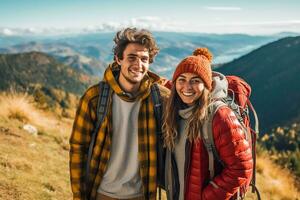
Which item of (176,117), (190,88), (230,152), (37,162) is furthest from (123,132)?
(37,162)

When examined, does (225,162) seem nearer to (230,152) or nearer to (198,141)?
(230,152)

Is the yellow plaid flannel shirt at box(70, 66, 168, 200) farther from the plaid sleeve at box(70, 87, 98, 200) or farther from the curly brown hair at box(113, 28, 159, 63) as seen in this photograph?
the curly brown hair at box(113, 28, 159, 63)

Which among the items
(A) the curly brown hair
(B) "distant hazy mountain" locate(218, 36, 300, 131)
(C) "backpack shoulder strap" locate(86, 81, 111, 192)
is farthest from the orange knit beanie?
(B) "distant hazy mountain" locate(218, 36, 300, 131)

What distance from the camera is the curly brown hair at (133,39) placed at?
310cm

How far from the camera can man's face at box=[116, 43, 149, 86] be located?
3.10 metres

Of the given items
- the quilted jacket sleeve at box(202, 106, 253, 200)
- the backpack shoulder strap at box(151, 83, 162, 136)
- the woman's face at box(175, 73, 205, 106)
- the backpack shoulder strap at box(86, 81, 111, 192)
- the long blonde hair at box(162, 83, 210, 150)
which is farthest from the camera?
the backpack shoulder strap at box(151, 83, 162, 136)

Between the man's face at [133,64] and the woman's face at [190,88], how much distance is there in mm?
356

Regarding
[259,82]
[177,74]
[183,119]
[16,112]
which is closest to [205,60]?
[177,74]

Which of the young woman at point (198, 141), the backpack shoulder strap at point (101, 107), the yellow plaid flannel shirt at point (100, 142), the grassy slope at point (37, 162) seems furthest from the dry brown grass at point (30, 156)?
the young woman at point (198, 141)

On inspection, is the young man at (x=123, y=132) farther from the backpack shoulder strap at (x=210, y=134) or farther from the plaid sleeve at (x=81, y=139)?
the backpack shoulder strap at (x=210, y=134)

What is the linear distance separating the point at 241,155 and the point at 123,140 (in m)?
1.01

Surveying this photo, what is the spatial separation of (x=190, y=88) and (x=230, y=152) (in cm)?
61

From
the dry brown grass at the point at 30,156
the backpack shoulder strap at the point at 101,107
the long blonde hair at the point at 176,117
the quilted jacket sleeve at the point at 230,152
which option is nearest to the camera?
the quilted jacket sleeve at the point at 230,152

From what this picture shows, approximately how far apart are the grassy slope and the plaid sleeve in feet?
6.60
